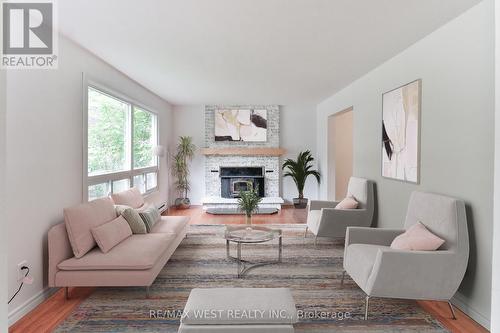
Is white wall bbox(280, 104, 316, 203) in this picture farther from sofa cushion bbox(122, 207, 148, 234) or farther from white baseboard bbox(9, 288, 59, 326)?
white baseboard bbox(9, 288, 59, 326)

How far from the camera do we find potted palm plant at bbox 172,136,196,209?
7637 millimetres

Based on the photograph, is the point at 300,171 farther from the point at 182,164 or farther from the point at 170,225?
the point at 170,225

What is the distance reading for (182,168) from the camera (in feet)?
25.1

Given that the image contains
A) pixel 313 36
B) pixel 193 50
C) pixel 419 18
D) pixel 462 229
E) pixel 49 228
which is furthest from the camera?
pixel 193 50

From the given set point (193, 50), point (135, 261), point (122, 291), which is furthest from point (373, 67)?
point (122, 291)

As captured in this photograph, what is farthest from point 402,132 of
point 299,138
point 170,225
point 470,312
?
point 299,138

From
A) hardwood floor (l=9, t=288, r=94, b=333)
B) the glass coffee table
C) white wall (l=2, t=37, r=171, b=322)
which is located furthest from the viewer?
the glass coffee table

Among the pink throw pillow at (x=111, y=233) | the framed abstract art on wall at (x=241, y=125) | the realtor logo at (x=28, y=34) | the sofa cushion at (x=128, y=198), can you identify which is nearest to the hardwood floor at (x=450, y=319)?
the pink throw pillow at (x=111, y=233)

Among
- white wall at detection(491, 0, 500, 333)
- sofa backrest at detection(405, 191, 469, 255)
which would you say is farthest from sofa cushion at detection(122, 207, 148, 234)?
white wall at detection(491, 0, 500, 333)

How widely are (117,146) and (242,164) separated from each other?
364 centimetres

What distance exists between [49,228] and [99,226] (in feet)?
1.37

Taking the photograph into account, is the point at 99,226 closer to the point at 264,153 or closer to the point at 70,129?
the point at 70,129

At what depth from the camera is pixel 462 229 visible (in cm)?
248

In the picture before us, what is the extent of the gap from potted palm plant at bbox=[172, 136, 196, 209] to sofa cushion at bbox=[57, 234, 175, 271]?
4.41 metres
